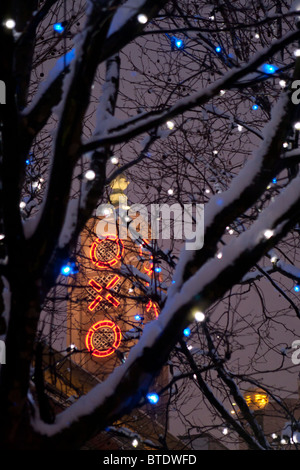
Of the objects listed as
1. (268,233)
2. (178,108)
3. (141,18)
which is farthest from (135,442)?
(141,18)

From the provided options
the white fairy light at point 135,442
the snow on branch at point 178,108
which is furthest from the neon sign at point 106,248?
the snow on branch at point 178,108

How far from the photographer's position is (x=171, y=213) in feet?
23.7

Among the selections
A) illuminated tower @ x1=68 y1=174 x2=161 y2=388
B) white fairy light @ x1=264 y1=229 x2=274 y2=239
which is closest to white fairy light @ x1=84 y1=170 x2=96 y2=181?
white fairy light @ x1=264 y1=229 x2=274 y2=239

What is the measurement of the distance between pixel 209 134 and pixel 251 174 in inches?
149

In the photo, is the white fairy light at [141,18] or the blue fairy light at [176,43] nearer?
the white fairy light at [141,18]

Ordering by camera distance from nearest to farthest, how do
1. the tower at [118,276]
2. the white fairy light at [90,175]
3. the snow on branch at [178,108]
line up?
the snow on branch at [178,108] → the white fairy light at [90,175] → the tower at [118,276]

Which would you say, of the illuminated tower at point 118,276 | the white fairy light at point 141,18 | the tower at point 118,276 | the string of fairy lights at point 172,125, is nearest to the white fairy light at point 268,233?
the string of fairy lights at point 172,125

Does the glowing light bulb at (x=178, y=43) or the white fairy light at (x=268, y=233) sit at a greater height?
the glowing light bulb at (x=178, y=43)

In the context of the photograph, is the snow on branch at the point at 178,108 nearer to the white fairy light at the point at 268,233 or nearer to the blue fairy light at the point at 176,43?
the white fairy light at the point at 268,233

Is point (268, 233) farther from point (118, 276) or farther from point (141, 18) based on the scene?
point (118, 276)

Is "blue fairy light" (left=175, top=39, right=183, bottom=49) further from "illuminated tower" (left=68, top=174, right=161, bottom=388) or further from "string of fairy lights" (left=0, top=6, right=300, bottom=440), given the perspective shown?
"illuminated tower" (left=68, top=174, right=161, bottom=388)

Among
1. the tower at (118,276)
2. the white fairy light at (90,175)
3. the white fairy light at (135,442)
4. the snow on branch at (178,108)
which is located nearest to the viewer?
the snow on branch at (178,108)

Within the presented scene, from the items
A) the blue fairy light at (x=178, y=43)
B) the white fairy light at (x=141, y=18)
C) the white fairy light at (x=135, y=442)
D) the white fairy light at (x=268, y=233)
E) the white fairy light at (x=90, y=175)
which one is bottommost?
the white fairy light at (x=135, y=442)
